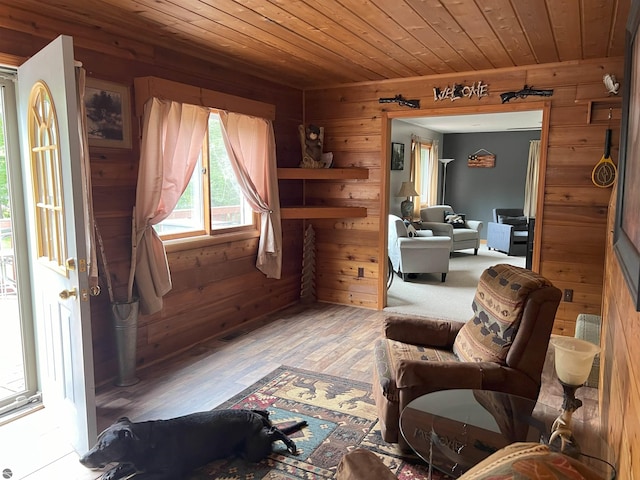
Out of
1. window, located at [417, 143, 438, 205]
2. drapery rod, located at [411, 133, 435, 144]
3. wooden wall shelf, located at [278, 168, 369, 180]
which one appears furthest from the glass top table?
window, located at [417, 143, 438, 205]

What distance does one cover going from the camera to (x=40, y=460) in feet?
7.59

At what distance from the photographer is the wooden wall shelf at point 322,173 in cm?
462

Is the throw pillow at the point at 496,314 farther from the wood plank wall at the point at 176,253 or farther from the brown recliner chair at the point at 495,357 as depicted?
the wood plank wall at the point at 176,253

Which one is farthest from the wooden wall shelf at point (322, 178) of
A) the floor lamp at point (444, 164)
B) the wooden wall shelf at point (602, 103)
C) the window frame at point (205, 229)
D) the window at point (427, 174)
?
the floor lamp at point (444, 164)

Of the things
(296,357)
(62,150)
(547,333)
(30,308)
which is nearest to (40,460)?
(30,308)

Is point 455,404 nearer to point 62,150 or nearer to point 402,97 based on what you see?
point 62,150

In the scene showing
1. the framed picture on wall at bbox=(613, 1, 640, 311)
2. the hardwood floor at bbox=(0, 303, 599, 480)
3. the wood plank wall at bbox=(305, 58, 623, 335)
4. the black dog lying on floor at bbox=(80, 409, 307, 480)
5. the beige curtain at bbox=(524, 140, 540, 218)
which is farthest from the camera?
the beige curtain at bbox=(524, 140, 540, 218)

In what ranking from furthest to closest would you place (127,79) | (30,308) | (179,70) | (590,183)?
(590,183)
(179,70)
(127,79)
(30,308)

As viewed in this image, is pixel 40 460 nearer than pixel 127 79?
Yes

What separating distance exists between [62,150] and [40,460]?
153cm

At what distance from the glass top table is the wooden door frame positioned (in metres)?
2.30

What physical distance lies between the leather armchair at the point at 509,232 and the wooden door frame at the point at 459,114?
4243mm

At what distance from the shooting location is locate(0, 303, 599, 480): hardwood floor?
2377mm

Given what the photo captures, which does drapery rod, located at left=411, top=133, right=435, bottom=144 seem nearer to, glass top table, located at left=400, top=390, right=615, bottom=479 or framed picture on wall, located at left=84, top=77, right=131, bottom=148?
framed picture on wall, located at left=84, top=77, right=131, bottom=148
